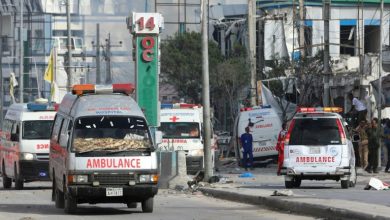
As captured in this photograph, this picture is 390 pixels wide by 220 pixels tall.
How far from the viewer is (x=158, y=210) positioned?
21953mm

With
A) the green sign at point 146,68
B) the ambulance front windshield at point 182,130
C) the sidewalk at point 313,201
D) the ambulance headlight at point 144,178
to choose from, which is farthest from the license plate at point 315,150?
the ambulance front windshield at point 182,130

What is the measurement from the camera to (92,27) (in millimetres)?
78438

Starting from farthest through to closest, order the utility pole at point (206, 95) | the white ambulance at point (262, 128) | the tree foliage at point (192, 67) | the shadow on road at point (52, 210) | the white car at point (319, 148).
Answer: the tree foliage at point (192, 67), the white ambulance at point (262, 128), the utility pole at point (206, 95), the white car at point (319, 148), the shadow on road at point (52, 210)

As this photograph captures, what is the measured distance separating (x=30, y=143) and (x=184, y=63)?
1592 inches

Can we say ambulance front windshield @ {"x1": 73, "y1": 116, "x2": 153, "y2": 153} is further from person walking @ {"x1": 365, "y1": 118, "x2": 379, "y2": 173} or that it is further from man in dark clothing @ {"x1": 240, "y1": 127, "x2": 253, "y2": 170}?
man in dark clothing @ {"x1": 240, "y1": 127, "x2": 253, "y2": 170}

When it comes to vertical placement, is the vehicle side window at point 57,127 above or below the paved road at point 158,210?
above

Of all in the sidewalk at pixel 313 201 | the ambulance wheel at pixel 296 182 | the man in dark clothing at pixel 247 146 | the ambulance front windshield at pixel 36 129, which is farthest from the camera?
the man in dark clothing at pixel 247 146

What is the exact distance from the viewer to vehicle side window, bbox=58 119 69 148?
21.4 m

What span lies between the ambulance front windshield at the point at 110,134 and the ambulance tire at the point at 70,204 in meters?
0.91

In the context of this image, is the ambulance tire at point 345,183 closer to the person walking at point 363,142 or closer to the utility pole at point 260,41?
the person walking at point 363,142

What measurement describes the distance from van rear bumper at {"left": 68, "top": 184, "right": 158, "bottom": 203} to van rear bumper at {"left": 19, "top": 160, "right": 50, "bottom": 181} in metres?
11.7

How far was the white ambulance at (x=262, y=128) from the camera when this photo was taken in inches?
1834

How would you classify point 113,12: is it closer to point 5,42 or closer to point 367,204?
point 5,42

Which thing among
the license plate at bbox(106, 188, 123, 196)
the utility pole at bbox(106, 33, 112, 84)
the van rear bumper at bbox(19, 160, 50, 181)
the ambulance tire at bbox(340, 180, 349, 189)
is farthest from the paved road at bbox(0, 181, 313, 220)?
the utility pole at bbox(106, 33, 112, 84)
